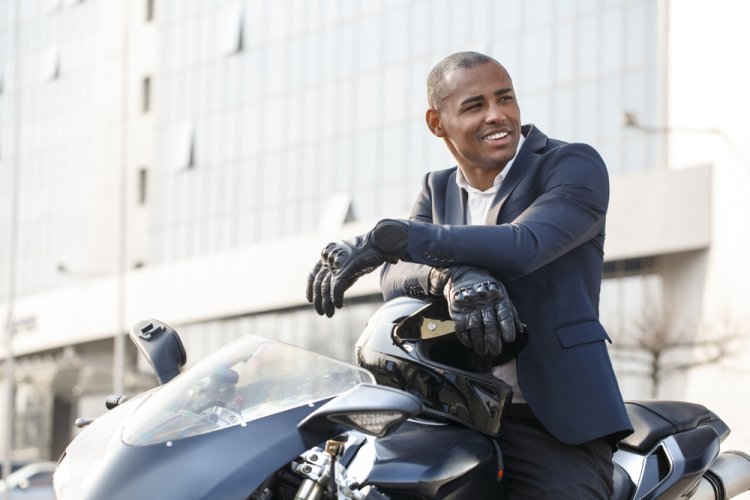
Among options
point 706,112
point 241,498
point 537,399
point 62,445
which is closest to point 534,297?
point 537,399

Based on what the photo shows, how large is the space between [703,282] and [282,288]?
14.5 metres

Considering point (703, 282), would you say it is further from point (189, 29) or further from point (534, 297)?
point (534, 297)

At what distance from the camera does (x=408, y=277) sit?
3.68 meters

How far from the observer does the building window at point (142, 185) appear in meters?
48.5

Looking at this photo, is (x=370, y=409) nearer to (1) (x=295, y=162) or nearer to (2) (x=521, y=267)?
(2) (x=521, y=267)

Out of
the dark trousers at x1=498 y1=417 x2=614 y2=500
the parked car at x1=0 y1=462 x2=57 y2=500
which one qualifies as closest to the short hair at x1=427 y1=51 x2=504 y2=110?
the dark trousers at x1=498 y1=417 x2=614 y2=500

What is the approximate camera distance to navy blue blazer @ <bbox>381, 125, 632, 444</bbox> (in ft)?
11.0

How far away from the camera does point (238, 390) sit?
9.92 ft

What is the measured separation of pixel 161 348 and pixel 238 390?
2.20 ft

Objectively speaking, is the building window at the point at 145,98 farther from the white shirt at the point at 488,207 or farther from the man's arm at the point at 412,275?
the white shirt at the point at 488,207

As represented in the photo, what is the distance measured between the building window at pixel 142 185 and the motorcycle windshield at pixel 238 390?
46.1 m

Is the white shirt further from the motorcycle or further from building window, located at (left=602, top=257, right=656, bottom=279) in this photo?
building window, located at (left=602, top=257, right=656, bottom=279)

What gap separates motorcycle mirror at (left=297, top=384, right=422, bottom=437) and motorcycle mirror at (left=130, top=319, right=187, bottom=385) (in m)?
0.84

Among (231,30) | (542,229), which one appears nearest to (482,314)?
(542,229)
